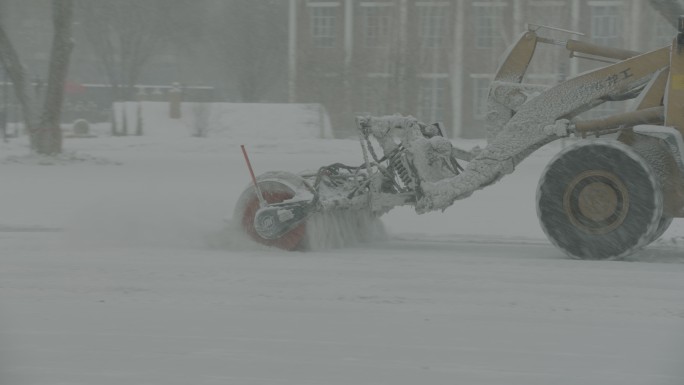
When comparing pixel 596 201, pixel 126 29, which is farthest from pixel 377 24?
pixel 596 201

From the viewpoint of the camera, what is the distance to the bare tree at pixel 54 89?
2330cm

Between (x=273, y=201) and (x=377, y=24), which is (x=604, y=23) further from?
(x=273, y=201)

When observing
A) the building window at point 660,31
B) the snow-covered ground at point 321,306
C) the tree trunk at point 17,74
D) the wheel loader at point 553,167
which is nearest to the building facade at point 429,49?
the building window at point 660,31

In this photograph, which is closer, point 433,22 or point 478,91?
point 433,22

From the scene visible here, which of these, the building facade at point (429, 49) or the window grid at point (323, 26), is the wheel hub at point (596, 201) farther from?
the window grid at point (323, 26)

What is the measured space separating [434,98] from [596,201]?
32.4m

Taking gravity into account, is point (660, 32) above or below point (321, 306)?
above

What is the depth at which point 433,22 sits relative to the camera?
40750 millimetres

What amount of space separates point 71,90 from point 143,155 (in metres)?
32.0

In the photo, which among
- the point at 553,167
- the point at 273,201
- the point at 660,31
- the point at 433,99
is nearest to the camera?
the point at 553,167

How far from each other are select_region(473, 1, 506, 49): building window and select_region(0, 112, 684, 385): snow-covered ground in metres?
27.7

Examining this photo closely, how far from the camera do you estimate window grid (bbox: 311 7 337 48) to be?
4447 cm

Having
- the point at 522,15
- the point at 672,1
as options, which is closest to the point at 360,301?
the point at 672,1

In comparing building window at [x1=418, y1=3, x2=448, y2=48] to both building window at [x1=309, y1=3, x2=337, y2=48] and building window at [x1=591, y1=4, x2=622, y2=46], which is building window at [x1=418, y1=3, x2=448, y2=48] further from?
building window at [x1=591, y1=4, x2=622, y2=46]
